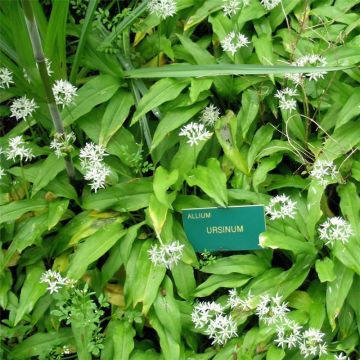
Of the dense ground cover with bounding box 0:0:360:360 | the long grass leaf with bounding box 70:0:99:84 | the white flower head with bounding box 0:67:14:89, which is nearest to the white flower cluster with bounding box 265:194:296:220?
the dense ground cover with bounding box 0:0:360:360

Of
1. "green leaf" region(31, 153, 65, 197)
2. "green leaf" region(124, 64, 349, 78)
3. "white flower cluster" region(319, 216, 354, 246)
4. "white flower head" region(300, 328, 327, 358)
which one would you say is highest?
"green leaf" region(124, 64, 349, 78)

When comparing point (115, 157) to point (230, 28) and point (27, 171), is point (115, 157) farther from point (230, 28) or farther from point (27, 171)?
point (230, 28)

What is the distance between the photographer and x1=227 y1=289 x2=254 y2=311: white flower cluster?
2260 millimetres

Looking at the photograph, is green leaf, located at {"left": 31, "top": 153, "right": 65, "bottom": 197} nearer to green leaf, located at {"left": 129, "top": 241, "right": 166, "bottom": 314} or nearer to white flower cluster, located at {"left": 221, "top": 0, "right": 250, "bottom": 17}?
green leaf, located at {"left": 129, "top": 241, "right": 166, "bottom": 314}

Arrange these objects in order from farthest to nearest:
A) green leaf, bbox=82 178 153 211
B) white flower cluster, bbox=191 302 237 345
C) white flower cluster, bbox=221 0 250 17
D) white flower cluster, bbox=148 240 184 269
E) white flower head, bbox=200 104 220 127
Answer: white flower cluster, bbox=221 0 250 17 → white flower head, bbox=200 104 220 127 → green leaf, bbox=82 178 153 211 → white flower cluster, bbox=148 240 184 269 → white flower cluster, bbox=191 302 237 345

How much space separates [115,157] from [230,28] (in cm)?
82

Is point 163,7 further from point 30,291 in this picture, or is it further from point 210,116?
point 30,291

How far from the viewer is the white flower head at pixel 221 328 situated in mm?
2207

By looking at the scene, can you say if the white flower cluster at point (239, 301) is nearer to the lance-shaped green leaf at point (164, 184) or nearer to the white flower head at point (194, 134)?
the lance-shaped green leaf at point (164, 184)

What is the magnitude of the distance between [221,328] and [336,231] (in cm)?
54

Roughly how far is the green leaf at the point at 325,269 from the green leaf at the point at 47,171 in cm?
115

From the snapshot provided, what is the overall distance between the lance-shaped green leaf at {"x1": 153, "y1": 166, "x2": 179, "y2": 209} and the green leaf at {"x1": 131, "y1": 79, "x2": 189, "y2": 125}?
0.90 feet

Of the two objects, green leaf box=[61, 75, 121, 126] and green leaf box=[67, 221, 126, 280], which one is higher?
green leaf box=[61, 75, 121, 126]

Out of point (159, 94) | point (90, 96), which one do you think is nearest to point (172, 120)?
point (159, 94)
